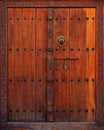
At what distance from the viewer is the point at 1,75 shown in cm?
498

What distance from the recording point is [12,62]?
5.04 m

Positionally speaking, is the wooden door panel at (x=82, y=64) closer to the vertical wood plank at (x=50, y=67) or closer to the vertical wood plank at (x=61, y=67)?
the vertical wood plank at (x=61, y=67)

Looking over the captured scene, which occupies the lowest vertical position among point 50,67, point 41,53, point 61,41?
point 50,67

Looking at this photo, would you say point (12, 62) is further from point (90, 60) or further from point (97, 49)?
point (97, 49)

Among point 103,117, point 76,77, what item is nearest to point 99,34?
point 76,77

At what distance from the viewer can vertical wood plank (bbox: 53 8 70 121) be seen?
5.03 meters

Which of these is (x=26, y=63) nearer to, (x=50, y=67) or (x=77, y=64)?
(x=50, y=67)

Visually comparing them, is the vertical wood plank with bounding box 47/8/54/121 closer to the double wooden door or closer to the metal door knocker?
the double wooden door

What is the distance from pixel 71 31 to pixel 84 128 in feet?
4.48

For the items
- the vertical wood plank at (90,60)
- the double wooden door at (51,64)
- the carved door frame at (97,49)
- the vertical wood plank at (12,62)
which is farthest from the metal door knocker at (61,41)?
the vertical wood plank at (12,62)

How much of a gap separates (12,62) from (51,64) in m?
0.55

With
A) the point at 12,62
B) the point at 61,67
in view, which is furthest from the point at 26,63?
the point at 61,67

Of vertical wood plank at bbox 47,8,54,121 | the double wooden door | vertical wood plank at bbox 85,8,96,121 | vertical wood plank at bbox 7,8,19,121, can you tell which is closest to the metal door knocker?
the double wooden door

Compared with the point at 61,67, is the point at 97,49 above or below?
above
